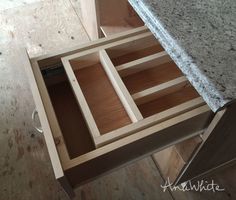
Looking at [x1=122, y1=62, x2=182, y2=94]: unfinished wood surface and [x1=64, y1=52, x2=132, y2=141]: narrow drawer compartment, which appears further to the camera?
[x1=122, y1=62, x2=182, y2=94]: unfinished wood surface

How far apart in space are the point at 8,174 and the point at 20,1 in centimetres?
131

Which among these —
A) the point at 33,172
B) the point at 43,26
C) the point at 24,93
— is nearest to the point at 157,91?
the point at 33,172

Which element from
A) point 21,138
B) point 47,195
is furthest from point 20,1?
point 47,195

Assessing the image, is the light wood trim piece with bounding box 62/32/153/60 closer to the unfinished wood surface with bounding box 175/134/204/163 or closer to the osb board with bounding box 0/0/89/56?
the unfinished wood surface with bounding box 175/134/204/163

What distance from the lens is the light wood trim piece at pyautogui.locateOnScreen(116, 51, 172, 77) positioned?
74 cm

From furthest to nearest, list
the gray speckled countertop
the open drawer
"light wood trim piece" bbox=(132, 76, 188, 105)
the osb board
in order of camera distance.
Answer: the osb board → "light wood trim piece" bbox=(132, 76, 188, 105) → the open drawer → the gray speckled countertop

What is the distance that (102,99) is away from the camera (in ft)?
2.39

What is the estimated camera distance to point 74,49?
743 millimetres

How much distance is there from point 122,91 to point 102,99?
93 mm

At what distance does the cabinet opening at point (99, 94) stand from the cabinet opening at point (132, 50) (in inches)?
2.3

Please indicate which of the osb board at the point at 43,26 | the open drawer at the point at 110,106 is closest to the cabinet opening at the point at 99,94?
the open drawer at the point at 110,106

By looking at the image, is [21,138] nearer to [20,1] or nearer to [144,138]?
[144,138]

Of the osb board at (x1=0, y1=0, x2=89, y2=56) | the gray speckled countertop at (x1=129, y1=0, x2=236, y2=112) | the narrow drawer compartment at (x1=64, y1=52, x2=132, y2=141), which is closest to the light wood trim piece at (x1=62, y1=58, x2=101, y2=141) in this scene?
the narrow drawer compartment at (x1=64, y1=52, x2=132, y2=141)

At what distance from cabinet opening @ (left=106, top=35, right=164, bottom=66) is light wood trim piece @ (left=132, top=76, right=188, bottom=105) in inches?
7.4
